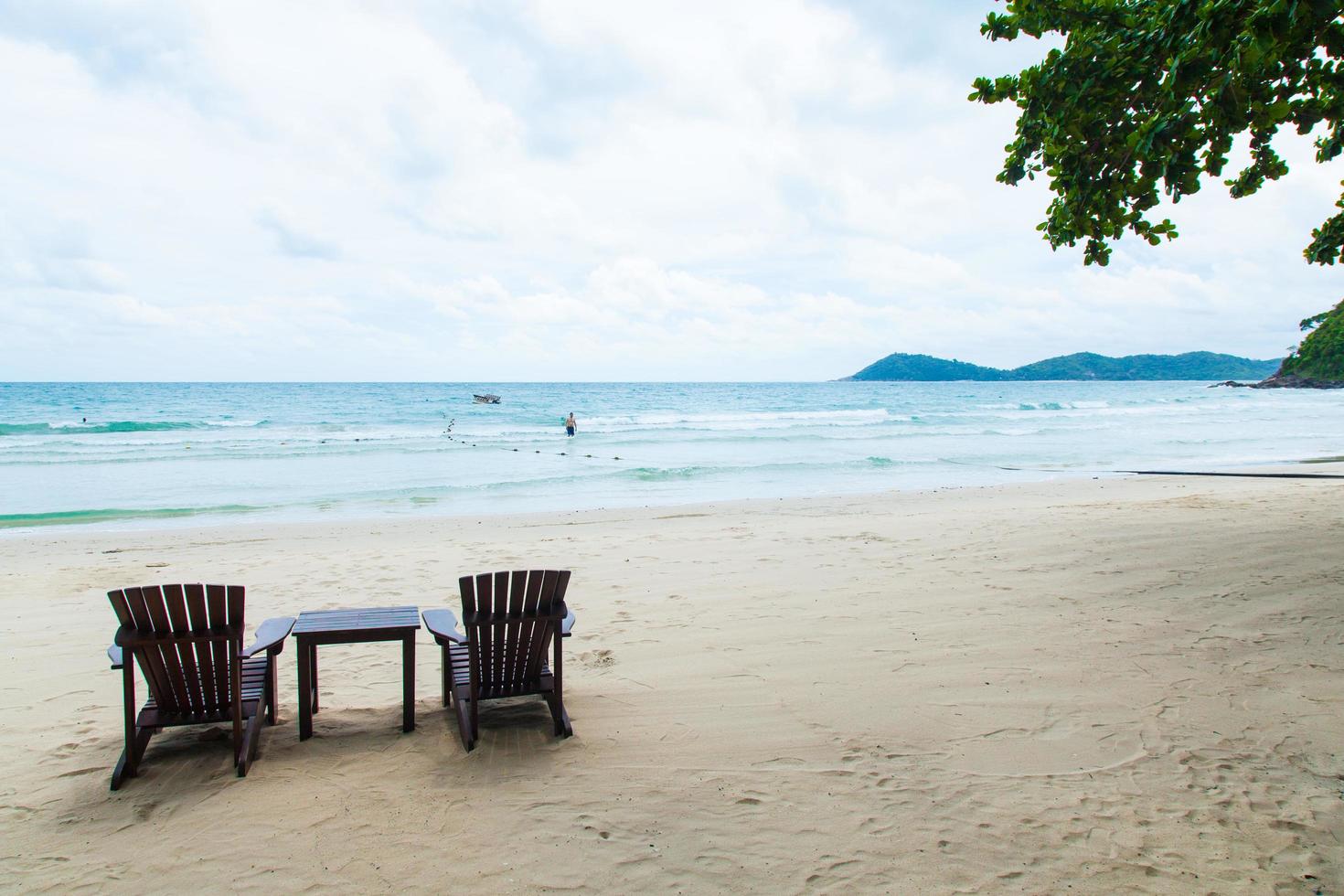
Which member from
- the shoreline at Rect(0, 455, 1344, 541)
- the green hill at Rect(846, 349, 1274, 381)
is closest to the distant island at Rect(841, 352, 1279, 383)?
the green hill at Rect(846, 349, 1274, 381)

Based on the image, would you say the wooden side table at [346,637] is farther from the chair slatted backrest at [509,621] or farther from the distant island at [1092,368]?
the distant island at [1092,368]

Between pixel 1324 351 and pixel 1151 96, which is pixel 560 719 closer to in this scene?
pixel 1151 96

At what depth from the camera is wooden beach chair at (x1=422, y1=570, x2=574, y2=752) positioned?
159 inches

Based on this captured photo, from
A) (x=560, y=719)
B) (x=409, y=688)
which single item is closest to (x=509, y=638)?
(x=560, y=719)

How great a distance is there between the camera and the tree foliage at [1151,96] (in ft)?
12.8

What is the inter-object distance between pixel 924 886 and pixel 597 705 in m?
2.22

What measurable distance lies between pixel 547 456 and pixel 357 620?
68.1 ft

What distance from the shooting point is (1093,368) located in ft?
480

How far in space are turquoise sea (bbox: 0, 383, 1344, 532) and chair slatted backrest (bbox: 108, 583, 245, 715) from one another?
10.4 meters

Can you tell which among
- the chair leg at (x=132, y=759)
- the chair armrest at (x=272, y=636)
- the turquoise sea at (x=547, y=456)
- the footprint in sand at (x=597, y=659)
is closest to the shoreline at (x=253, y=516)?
the turquoise sea at (x=547, y=456)

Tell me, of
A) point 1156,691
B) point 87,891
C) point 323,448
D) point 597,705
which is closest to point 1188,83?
point 1156,691

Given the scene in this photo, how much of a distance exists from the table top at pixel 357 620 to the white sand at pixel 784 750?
0.60m

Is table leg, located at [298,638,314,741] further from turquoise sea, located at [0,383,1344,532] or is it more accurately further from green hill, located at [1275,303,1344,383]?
green hill, located at [1275,303,1344,383]

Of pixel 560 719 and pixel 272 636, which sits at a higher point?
pixel 272 636
